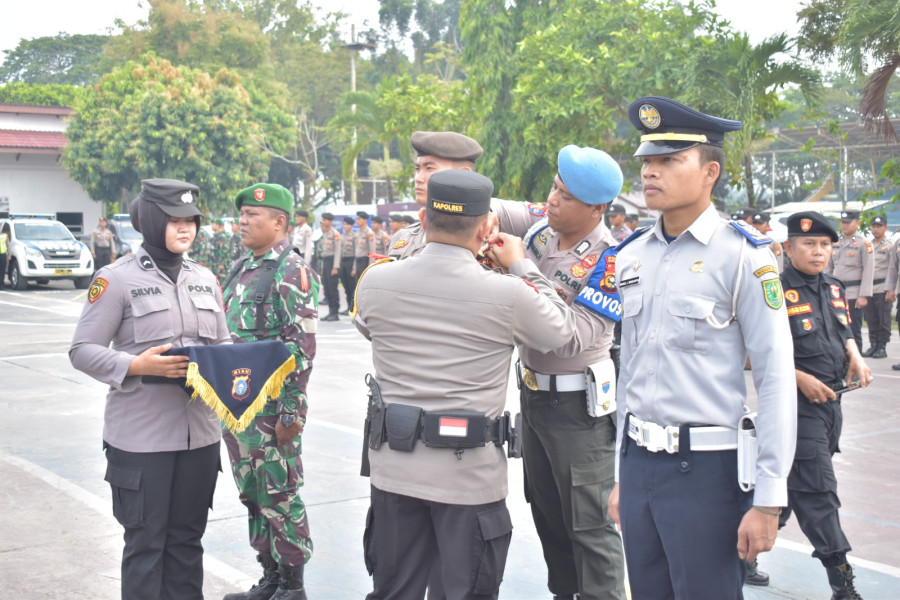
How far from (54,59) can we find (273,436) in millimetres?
67741

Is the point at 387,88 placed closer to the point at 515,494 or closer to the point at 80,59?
the point at 515,494

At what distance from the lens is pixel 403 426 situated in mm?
2979

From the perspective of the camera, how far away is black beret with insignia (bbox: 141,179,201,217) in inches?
151

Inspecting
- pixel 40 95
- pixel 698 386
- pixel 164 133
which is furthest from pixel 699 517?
pixel 40 95

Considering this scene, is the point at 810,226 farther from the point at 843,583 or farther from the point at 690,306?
the point at 690,306

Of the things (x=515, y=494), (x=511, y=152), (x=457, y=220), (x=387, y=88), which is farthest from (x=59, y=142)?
(x=457, y=220)

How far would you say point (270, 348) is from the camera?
405cm

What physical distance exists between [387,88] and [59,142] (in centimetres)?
2259

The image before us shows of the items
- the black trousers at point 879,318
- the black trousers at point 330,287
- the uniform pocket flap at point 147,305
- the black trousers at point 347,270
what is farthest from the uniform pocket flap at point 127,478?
the black trousers at point 347,270

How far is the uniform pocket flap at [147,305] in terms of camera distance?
380cm

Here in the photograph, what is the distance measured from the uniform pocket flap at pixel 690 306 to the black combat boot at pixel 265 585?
8.63ft

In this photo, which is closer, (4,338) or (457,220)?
(457,220)

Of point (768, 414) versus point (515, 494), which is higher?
point (768, 414)

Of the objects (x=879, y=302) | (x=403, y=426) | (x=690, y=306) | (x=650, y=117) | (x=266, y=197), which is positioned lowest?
(x=879, y=302)
